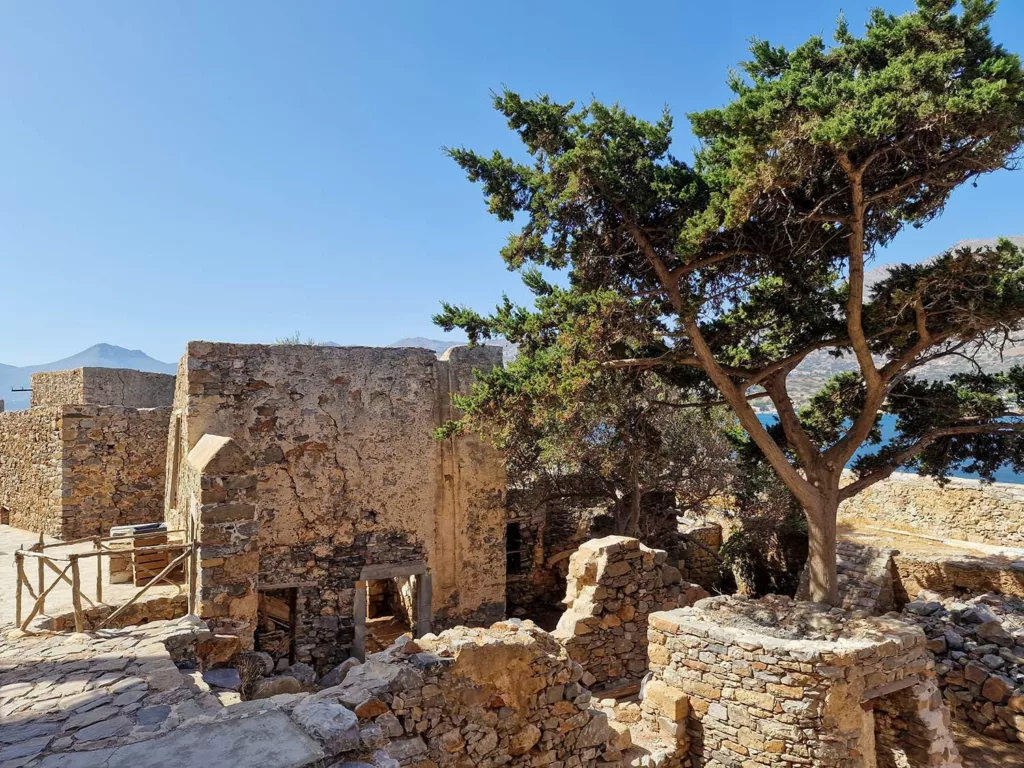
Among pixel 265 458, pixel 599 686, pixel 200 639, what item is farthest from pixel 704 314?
pixel 200 639

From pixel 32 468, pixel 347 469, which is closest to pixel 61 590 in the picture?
pixel 347 469

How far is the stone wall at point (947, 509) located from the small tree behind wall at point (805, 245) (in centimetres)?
811

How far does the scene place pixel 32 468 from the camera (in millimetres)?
12297

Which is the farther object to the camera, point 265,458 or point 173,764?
point 265,458

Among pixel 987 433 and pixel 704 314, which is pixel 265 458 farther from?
pixel 987 433

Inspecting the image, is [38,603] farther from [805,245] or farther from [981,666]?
[981,666]

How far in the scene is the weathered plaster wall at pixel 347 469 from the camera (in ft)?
30.1

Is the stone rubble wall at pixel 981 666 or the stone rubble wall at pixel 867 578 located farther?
the stone rubble wall at pixel 867 578

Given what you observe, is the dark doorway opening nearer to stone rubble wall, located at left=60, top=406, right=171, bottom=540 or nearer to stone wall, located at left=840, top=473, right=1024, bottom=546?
stone rubble wall, located at left=60, top=406, right=171, bottom=540

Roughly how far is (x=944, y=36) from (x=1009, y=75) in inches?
37.0

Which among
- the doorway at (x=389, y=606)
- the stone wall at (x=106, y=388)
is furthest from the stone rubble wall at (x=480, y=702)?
the stone wall at (x=106, y=388)

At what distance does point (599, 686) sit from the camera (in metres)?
8.20

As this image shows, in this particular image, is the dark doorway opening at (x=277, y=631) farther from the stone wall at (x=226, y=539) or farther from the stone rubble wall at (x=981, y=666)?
the stone rubble wall at (x=981, y=666)

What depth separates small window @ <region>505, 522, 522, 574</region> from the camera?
1365 cm
